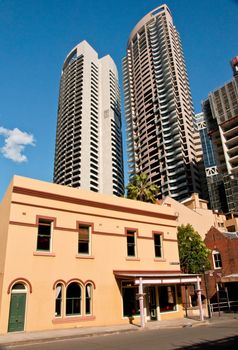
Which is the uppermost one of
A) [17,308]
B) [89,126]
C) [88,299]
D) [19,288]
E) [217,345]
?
[89,126]

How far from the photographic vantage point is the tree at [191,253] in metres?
34.2

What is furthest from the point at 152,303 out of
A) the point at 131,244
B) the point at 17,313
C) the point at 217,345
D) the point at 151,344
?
the point at 217,345

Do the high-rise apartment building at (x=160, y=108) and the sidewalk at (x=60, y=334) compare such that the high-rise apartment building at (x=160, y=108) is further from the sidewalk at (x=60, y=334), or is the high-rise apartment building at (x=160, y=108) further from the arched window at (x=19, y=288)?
the arched window at (x=19, y=288)

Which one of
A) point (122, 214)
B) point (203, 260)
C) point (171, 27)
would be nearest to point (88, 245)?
point (122, 214)

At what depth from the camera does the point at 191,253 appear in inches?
1358

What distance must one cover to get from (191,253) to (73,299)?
19.3 metres

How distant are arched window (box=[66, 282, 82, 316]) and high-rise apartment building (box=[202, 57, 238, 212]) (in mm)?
70200

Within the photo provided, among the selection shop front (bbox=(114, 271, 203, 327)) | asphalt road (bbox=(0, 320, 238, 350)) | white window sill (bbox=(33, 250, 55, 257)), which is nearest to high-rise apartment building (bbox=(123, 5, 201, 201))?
shop front (bbox=(114, 271, 203, 327))

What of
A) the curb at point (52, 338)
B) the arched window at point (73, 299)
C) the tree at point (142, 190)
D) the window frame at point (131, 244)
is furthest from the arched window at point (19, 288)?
the tree at point (142, 190)

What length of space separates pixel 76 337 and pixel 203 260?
76.0 ft

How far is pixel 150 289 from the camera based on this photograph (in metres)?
22.2

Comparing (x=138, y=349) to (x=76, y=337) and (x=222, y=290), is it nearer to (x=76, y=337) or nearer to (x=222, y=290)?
(x=76, y=337)

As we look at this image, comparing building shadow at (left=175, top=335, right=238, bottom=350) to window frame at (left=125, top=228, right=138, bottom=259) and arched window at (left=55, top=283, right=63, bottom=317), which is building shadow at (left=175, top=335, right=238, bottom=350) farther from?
window frame at (left=125, top=228, right=138, bottom=259)

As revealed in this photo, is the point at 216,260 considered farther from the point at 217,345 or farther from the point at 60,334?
the point at 217,345
